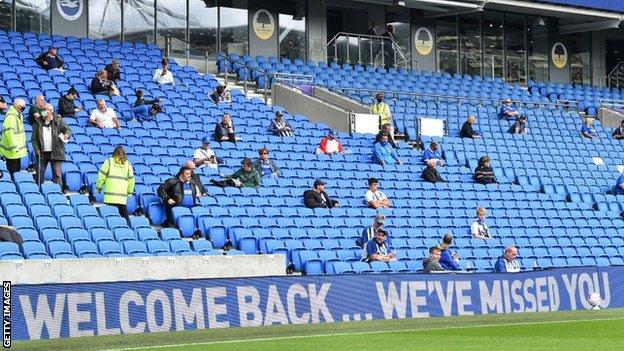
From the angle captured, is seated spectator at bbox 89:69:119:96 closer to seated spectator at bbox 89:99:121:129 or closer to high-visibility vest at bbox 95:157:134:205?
seated spectator at bbox 89:99:121:129

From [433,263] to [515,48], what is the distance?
23.4 metres

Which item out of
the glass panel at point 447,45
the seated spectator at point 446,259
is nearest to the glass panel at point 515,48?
the glass panel at point 447,45

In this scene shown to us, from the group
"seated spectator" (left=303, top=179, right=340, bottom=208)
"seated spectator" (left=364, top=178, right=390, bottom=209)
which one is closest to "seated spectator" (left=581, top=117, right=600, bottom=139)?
"seated spectator" (left=364, top=178, right=390, bottom=209)

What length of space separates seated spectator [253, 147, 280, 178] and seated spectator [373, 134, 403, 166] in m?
3.66

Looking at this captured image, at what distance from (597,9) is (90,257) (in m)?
25.4

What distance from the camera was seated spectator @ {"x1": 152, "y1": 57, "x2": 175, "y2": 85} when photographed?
92.1ft

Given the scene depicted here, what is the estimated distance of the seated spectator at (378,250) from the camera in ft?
71.0

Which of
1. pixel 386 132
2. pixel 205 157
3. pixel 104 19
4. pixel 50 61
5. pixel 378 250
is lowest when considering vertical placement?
pixel 378 250

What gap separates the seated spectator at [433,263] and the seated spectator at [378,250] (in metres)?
1.27

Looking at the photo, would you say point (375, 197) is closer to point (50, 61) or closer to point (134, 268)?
point (50, 61)

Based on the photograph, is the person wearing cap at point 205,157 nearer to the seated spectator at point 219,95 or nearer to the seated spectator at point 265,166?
the seated spectator at point 265,166

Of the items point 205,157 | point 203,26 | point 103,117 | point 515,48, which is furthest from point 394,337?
point 515,48

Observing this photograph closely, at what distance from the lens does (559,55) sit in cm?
4334

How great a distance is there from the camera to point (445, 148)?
3006 centimetres
